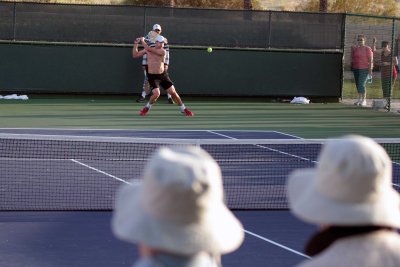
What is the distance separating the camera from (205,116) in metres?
21.7

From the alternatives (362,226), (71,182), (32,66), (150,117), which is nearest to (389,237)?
(362,226)

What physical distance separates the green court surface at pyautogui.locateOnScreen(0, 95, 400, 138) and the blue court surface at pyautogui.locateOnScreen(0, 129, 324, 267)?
8.43m

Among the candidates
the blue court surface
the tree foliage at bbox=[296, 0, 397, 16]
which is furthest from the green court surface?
the tree foliage at bbox=[296, 0, 397, 16]

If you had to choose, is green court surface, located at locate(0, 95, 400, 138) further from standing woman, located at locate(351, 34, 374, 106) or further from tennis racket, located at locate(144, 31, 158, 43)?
tennis racket, located at locate(144, 31, 158, 43)

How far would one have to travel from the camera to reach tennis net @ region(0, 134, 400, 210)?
36.1ft

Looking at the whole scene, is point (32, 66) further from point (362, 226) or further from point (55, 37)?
point (362, 226)

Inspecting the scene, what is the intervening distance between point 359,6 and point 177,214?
49300mm

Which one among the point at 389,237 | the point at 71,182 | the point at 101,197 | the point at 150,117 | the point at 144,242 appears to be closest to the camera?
the point at 144,242

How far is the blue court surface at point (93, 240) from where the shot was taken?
8375 millimetres

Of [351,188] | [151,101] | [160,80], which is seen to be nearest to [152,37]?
[160,80]

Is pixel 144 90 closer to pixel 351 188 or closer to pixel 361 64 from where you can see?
pixel 361 64

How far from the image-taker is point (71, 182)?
12188 millimetres

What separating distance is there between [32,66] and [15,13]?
4.87 ft

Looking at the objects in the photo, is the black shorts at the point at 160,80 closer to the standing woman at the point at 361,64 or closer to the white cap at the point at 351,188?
the standing woman at the point at 361,64
